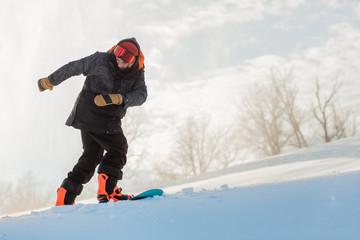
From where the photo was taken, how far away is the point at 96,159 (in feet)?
9.11

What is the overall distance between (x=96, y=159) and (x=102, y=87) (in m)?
0.67

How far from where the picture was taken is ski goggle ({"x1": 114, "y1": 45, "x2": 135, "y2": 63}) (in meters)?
2.52

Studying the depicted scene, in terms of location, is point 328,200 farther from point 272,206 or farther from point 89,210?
point 89,210

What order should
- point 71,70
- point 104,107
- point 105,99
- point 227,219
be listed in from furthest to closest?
point 71,70 → point 104,107 → point 105,99 → point 227,219

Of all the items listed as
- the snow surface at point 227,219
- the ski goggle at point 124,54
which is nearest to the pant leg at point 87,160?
the ski goggle at point 124,54

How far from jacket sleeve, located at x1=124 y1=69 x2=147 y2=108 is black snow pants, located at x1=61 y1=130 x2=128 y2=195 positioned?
0.32 meters

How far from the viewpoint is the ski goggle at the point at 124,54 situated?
99.3 inches

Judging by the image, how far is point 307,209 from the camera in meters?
1.32

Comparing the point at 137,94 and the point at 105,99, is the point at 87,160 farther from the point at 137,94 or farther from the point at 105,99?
the point at 137,94

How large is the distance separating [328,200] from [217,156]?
2274 cm

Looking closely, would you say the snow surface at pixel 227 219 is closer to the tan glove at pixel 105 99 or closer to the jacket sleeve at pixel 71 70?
the tan glove at pixel 105 99

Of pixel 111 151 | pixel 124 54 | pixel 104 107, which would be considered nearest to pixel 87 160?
pixel 111 151

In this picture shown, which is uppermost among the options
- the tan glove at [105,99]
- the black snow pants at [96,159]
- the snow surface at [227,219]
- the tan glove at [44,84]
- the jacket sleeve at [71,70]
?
the jacket sleeve at [71,70]

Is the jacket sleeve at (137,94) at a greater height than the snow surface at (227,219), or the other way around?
the jacket sleeve at (137,94)
